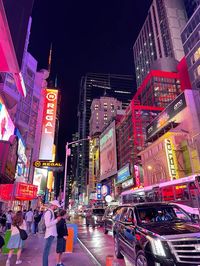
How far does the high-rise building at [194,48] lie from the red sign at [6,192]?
43.5 m

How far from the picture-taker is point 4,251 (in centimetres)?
885

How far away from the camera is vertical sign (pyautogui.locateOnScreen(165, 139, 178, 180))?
33.1 meters

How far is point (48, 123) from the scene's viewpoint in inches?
1287

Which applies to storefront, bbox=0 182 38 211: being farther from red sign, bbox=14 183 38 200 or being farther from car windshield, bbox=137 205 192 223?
car windshield, bbox=137 205 192 223

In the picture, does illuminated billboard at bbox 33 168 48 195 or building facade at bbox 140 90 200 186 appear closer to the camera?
building facade at bbox 140 90 200 186

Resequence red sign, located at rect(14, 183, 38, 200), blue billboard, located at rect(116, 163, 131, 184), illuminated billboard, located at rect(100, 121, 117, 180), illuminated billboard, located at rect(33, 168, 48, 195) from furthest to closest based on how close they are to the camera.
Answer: illuminated billboard, located at rect(100, 121, 117, 180)
blue billboard, located at rect(116, 163, 131, 184)
illuminated billboard, located at rect(33, 168, 48, 195)
red sign, located at rect(14, 183, 38, 200)

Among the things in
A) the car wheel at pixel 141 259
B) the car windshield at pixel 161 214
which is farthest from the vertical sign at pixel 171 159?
the car wheel at pixel 141 259

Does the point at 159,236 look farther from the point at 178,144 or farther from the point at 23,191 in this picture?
the point at 178,144

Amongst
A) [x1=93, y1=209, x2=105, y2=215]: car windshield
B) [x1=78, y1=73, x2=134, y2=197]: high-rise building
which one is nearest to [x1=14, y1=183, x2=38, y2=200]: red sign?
[x1=93, y1=209, x2=105, y2=215]: car windshield

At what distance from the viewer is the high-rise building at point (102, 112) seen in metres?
136

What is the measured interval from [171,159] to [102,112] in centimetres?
10718

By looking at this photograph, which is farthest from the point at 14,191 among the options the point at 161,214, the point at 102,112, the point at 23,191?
the point at 102,112

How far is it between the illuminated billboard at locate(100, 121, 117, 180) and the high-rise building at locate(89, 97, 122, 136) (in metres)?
35.1

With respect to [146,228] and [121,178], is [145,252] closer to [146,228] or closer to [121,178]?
[146,228]
